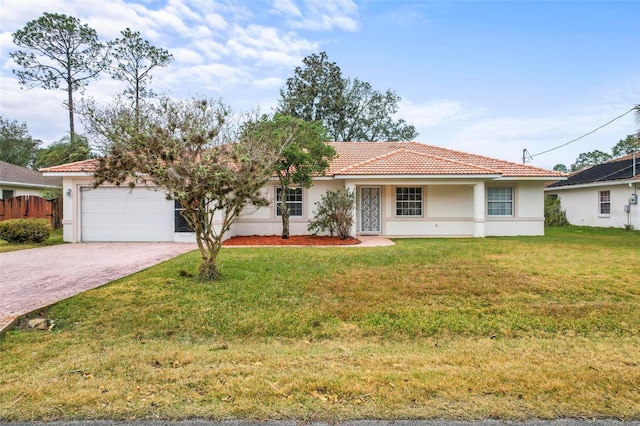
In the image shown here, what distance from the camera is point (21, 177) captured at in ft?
79.4

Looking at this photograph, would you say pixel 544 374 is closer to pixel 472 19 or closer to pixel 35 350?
pixel 35 350

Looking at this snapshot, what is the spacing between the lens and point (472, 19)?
45.5 feet

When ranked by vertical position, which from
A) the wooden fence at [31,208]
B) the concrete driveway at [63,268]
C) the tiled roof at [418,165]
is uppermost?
the tiled roof at [418,165]

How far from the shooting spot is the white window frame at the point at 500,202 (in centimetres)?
1803

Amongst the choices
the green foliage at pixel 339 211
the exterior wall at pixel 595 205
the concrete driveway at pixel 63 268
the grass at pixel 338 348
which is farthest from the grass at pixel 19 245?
the exterior wall at pixel 595 205

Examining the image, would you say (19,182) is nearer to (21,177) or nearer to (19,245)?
(21,177)

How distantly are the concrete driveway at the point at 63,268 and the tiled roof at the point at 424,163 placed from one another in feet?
27.6

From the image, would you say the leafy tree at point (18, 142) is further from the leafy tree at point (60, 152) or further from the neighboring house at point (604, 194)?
the neighboring house at point (604, 194)

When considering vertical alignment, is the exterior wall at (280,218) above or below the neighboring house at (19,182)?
below

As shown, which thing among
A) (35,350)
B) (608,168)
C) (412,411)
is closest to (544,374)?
(412,411)

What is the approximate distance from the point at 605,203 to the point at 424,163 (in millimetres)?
13226

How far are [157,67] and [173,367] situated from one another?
2927cm

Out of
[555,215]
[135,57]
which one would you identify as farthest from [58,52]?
[555,215]

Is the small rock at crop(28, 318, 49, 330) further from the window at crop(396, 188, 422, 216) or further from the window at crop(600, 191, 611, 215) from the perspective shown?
the window at crop(600, 191, 611, 215)
